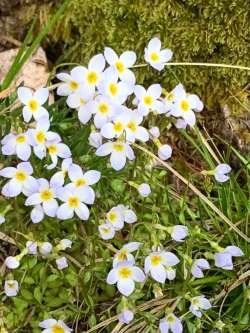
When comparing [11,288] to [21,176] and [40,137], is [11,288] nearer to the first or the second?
[21,176]

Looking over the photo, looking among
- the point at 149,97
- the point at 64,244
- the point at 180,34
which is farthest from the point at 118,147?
the point at 180,34

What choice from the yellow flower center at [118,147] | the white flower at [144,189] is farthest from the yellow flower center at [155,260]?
the yellow flower center at [118,147]

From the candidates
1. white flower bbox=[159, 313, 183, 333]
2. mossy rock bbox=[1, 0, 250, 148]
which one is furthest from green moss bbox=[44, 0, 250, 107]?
white flower bbox=[159, 313, 183, 333]

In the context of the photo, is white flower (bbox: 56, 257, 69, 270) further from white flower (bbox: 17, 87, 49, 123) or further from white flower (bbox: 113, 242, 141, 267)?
white flower (bbox: 17, 87, 49, 123)

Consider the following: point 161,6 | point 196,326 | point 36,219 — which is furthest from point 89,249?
point 161,6

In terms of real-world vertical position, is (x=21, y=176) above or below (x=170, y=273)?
above

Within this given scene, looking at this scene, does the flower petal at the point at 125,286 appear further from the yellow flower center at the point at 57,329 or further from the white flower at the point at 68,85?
the white flower at the point at 68,85
